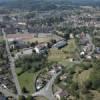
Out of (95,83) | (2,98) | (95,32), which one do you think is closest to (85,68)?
(95,83)

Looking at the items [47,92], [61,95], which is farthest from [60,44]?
[61,95]

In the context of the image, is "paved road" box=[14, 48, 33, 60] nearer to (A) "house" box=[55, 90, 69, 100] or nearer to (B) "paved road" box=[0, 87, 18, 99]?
(B) "paved road" box=[0, 87, 18, 99]

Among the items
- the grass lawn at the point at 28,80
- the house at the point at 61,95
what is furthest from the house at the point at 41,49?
the house at the point at 61,95

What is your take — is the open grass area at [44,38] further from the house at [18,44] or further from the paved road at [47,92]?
the paved road at [47,92]

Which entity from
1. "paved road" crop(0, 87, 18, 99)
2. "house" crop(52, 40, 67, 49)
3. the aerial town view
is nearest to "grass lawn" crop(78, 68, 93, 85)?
the aerial town view

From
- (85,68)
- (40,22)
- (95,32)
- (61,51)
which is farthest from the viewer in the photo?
(40,22)

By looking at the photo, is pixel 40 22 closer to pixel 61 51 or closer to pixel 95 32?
pixel 95 32

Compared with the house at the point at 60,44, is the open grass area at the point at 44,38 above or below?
below
